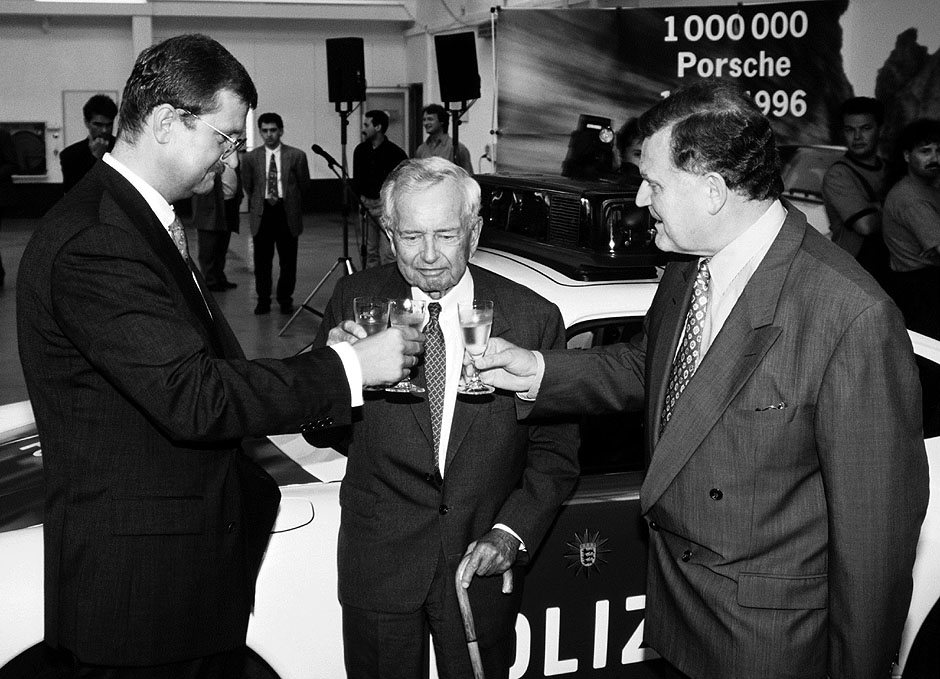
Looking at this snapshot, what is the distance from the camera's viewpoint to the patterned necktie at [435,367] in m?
2.06

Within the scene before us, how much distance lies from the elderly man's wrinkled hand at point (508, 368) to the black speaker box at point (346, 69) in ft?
24.1

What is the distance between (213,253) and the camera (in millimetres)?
9938

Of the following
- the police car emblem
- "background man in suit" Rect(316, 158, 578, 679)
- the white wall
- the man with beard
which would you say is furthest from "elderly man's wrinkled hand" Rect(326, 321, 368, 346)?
the white wall

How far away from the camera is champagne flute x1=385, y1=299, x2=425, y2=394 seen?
6.28 ft

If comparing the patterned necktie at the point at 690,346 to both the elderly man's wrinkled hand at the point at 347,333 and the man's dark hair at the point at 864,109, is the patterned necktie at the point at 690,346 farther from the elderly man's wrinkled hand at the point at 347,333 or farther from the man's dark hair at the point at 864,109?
the man's dark hair at the point at 864,109

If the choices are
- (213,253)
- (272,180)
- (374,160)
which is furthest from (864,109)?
(213,253)

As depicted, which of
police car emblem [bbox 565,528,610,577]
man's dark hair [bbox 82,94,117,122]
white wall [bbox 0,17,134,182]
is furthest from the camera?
white wall [bbox 0,17,134,182]

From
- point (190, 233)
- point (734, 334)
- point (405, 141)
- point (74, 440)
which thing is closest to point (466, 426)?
point (734, 334)

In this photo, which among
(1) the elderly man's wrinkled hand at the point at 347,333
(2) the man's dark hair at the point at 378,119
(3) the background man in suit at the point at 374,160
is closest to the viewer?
(1) the elderly man's wrinkled hand at the point at 347,333

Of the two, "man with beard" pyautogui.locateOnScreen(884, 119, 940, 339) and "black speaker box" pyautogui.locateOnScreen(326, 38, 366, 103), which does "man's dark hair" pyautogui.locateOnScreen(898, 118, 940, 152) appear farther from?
"black speaker box" pyautogui.locateOnScreen(326, 38, 366, 103)

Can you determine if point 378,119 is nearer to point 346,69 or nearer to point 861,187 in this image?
point 346,69

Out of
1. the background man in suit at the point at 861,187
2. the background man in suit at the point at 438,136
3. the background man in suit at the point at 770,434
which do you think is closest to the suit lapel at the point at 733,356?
the background man in suit at the point at 770,434

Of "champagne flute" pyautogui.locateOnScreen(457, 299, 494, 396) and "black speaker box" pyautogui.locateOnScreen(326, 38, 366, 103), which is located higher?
"black speaker box" pyautogui.locateOnScreen(326, 38, 366, 103)

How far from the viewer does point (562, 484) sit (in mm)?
2166
